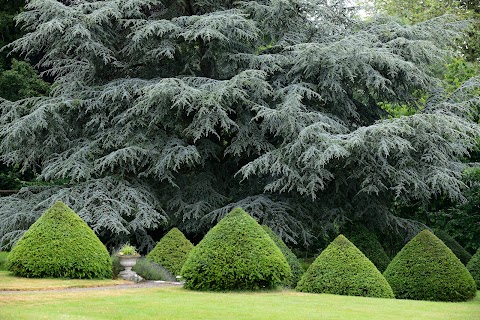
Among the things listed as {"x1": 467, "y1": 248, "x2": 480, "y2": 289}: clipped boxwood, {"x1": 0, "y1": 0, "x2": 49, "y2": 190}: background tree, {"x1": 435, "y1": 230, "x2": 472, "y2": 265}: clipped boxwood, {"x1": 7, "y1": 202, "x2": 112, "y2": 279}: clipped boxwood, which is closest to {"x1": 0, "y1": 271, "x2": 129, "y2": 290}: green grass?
{"x1": 7, "y1": 202, "x2": 112, "y2": 279}: clipped boxwood

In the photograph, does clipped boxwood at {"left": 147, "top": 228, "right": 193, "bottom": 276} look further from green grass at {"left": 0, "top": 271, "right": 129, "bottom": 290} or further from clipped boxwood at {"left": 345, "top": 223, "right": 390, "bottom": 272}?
clipped boxwood at {"left": 345, "top": 223, "right": 390, "bottom": 272}

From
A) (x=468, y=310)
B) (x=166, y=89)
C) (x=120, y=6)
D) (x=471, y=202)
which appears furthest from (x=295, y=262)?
(x=120, y=6)

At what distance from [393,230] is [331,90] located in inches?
183

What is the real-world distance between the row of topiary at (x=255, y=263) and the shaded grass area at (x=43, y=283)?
12.1 inches

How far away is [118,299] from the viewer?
10.7 metres

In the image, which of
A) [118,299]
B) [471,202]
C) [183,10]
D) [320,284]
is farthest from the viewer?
[183,10]

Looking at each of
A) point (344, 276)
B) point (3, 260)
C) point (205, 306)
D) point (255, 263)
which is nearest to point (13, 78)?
point (3, 260)

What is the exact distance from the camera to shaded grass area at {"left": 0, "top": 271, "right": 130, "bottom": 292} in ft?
38.5

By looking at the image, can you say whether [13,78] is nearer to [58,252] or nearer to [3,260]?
[3,260]

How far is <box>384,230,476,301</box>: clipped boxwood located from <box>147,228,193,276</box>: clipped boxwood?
4.61 metres

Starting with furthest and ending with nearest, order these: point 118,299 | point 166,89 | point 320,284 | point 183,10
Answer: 1. point 183,10
2. point 166,89
3. point 320,284
4. point 118,299

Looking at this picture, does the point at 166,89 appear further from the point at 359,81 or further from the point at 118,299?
the point at 118,299

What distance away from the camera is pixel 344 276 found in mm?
12469

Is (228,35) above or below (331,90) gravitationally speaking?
above
